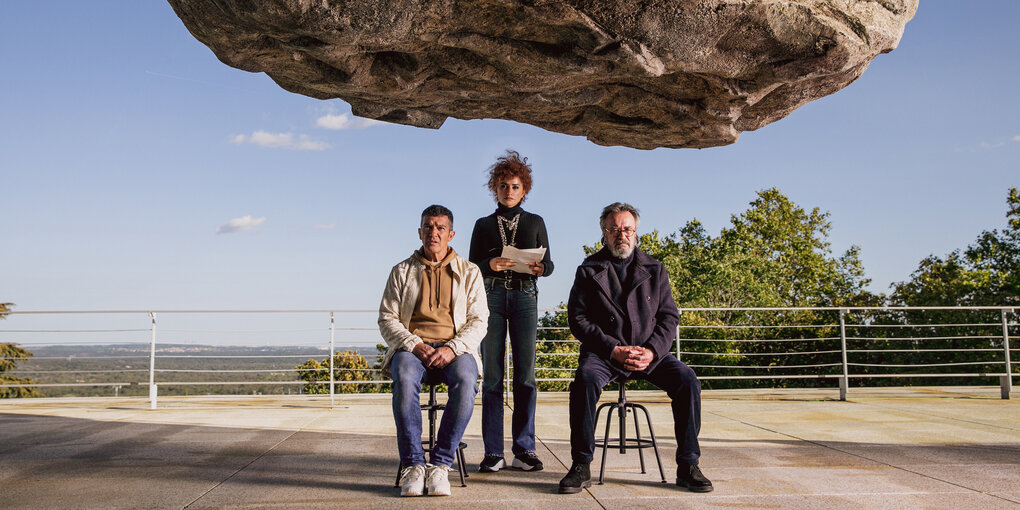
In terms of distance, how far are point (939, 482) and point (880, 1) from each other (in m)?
2.42

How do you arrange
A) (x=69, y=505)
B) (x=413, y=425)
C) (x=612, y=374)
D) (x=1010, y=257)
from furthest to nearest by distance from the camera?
1. (x=1010, y=257)
2. (x=612, y=374)
3. (x=413, y=425)
4. (x=69, y=505)

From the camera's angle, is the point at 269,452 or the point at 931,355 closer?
the point at 269,452

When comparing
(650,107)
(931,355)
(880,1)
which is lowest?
(931,355)

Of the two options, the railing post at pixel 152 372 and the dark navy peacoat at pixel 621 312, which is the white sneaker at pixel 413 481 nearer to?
the dark navy peacoat at pixel 621 312

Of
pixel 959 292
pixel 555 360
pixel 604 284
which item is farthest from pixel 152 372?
pixel 959 292

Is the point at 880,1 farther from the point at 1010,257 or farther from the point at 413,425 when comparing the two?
the point at 1010,257

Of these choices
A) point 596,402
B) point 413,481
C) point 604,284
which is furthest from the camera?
point 604,284

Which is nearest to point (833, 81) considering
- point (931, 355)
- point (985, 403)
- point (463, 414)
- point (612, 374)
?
point (612, 374)

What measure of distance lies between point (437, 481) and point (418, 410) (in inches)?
13.4

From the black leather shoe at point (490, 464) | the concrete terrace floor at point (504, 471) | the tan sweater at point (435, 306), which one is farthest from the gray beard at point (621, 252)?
the black leather shoe at point (490, 464)

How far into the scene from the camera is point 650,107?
15.0 feet

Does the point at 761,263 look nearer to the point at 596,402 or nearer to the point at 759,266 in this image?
the point at 759,266

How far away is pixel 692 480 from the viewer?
3.48 metres

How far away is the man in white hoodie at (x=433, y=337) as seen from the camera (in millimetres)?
3477
